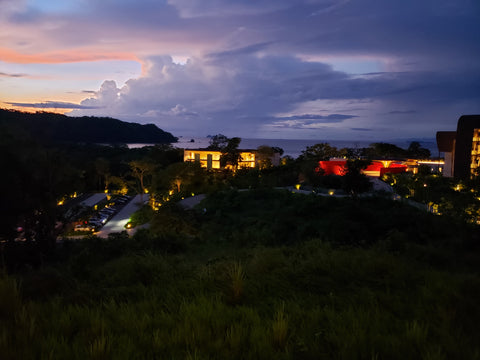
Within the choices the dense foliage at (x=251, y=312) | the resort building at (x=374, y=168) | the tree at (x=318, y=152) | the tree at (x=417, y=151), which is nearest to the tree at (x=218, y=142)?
the tree at (x=318, y=152)

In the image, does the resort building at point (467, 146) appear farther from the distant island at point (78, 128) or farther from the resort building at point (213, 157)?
the distant island at point (78, 128)

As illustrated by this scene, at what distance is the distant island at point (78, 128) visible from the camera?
14.4 m

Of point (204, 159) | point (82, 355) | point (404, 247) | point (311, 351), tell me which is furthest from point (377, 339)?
point (204, 159)

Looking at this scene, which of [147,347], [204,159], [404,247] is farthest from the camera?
[204,159]

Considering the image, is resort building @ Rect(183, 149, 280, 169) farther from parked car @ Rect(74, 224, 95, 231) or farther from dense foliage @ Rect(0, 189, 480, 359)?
dense foliage @ Rect(0, 189, 480, 359)

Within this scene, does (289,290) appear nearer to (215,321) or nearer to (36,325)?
(215,321)

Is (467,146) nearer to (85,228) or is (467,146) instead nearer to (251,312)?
(251,312)

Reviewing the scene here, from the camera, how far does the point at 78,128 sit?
44.8 metres

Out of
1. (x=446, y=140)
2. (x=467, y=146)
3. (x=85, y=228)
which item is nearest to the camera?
(x=85, y=228)

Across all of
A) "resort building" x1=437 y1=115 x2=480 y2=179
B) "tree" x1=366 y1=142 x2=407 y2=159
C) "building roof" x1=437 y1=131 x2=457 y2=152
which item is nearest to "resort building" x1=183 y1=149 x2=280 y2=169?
"tree" x1=366 y1=142 x2=407 y2=159

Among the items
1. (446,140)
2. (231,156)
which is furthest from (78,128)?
(446,140)

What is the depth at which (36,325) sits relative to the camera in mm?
2195

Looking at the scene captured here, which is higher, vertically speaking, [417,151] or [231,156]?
[417,151]

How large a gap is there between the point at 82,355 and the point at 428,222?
40.8ft
